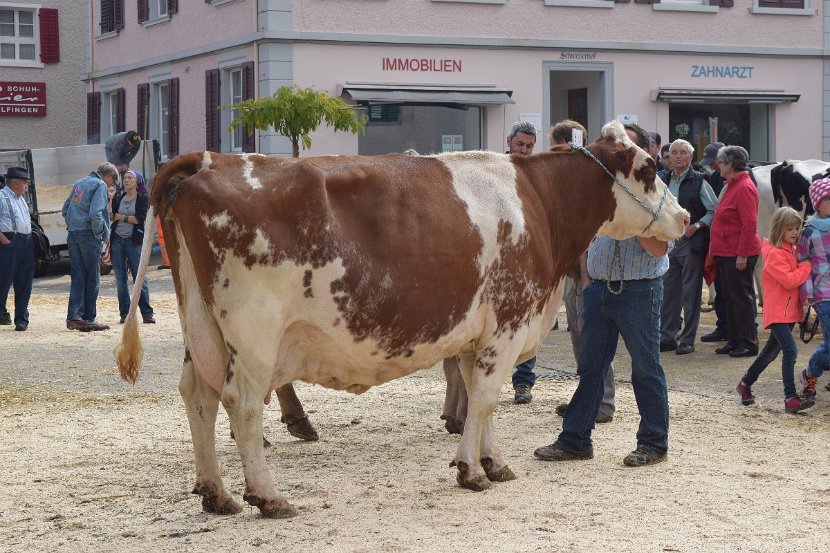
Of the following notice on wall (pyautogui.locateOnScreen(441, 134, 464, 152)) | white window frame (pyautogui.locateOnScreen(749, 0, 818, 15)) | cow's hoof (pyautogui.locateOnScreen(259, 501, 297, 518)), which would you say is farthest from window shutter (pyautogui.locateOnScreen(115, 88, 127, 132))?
cow's hoof (pyautogui.locateOnScreen(259, 501, 297, 518))

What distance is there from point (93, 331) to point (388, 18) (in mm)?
14276

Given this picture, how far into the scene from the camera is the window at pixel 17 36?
37906 millimetres

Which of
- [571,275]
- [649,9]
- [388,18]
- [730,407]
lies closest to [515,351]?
[571,275]

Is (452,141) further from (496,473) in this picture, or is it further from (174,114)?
(496,473)

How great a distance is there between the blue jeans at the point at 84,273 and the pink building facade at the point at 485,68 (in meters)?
11.1

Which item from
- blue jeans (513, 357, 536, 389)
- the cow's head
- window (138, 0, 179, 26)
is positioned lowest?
blue jeans (513, 357, 536, 389)

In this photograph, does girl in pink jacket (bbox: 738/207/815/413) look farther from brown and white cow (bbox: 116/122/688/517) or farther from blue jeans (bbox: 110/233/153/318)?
blue jeans (bbox: 110/233/153/318)

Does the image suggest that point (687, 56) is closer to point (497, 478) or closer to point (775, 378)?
point (775, 378)

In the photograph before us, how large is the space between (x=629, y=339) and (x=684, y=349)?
5.26m

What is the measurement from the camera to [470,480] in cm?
732

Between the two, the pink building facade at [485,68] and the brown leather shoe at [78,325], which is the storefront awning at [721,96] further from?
the brown leather shoe at [78,325]

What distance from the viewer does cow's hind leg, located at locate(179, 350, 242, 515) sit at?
22.4 ft

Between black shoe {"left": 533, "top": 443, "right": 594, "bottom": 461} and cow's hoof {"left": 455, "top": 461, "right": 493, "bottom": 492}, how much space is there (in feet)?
3.00

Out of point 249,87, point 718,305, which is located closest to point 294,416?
point 718,305
